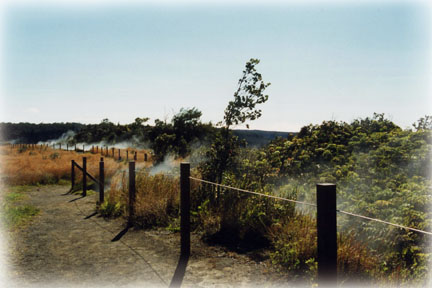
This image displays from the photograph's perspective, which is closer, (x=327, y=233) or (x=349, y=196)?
(x=327, y=233)

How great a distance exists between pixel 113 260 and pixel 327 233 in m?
3.46

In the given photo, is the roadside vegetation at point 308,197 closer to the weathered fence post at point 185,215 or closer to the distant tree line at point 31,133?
the weathered fence post at point 185,215

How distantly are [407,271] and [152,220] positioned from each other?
464 cm

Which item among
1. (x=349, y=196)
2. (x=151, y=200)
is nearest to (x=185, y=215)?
(x=151, y=200)

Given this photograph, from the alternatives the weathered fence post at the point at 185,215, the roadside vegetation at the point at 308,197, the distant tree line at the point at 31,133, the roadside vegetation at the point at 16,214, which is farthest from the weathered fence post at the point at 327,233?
the distant tree line at the point at 31,133

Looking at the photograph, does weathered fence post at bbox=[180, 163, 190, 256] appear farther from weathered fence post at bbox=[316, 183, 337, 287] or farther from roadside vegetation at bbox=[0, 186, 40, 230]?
roadside vegetation at bbox=[0, 186, 40, 230]

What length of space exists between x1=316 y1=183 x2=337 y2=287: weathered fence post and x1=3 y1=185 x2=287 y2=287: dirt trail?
1398mm

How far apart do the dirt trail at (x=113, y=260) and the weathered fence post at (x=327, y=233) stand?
55.1 inches

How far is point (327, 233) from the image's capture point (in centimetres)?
274

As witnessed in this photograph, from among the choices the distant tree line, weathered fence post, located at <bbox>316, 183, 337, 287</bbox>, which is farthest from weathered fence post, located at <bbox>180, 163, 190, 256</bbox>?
the distant tree line

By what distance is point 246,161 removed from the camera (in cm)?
814

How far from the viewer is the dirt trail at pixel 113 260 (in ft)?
13.9

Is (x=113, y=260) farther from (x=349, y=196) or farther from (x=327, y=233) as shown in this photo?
(x=349, y=196)

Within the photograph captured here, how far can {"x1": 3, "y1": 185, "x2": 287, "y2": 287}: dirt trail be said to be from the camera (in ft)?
13.9
